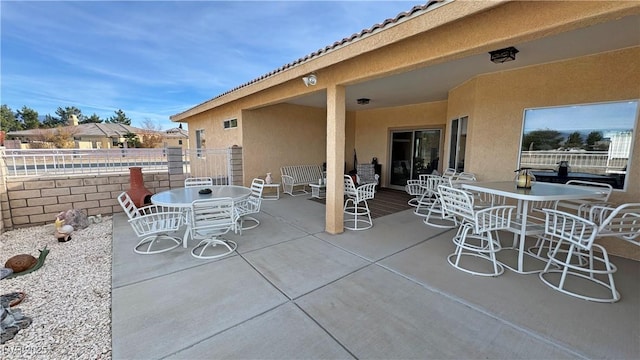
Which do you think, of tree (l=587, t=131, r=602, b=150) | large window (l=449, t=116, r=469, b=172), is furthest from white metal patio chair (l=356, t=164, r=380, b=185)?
tree (l=587, t=131, r=602, b=150)

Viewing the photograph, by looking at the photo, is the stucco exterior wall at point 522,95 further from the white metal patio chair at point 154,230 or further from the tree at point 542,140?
the white metal patio chair at point 154,230

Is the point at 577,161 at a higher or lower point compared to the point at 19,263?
higher

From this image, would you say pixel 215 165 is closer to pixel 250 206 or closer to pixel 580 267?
pixel 250 206

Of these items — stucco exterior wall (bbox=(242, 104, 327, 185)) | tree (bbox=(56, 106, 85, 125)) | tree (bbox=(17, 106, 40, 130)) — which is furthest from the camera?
tree (bbox=(56, 106, 85, 125))

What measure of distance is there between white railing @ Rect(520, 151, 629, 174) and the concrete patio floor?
138 centimetres

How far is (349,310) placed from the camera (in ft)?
7.73

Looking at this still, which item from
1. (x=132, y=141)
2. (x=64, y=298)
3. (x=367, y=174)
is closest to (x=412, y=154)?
(x=367, y=174)

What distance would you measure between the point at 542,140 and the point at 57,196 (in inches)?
363

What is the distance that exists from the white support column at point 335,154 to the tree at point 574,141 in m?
3.69

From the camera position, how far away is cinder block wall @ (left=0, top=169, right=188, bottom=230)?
4656mm

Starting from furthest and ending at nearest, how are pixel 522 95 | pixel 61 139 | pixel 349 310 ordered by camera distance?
pixel 61 139
pixel 522 95
pixel 349 310

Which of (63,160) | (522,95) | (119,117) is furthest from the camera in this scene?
(119,117)

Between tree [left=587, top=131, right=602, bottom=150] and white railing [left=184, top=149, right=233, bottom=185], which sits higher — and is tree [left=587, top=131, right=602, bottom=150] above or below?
above

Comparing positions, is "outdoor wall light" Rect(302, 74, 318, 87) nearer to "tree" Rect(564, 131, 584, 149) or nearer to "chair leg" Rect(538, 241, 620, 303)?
"chair leg" Rect(538, 241, 620, 303)
